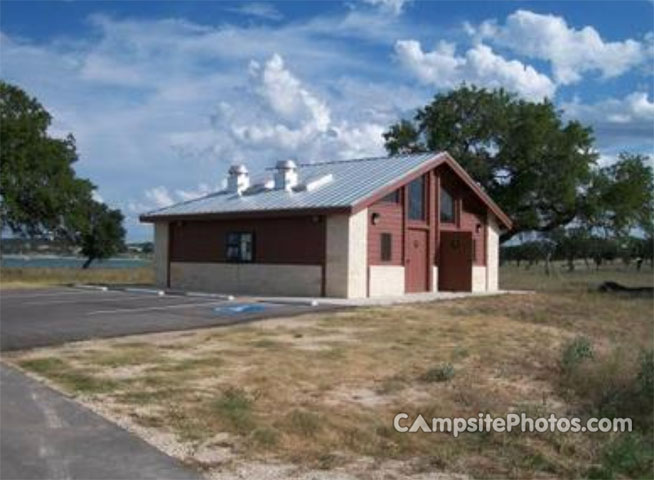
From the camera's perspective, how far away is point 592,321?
21.7 m

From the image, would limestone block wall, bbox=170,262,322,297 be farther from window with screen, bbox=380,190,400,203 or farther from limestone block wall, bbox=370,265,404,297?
window with screen, bbox=380,190,400,203

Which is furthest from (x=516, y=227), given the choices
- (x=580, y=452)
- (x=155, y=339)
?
(x=580, y=452)

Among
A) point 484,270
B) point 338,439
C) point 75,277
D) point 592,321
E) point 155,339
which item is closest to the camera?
point 338,439

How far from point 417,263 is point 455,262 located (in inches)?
71.1

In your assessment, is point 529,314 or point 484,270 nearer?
point 529,314

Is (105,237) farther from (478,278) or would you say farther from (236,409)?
(236,409)

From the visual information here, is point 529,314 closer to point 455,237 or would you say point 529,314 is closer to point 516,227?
point 455,237

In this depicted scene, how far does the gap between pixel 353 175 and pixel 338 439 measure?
74.1ft

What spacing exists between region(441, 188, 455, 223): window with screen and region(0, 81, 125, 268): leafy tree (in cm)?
2438

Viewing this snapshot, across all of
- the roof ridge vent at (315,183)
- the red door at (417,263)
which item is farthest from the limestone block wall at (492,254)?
the roof ridge vent at (315,183)

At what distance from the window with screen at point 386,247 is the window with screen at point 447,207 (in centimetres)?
373

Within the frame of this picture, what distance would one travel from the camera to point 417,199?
30.0 m

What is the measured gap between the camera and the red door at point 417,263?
29469mm

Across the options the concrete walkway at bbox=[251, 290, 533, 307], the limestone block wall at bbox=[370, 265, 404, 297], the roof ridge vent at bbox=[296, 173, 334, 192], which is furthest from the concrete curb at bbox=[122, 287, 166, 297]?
the limestone block wall at bbox=[370, 265, 404, 297]
